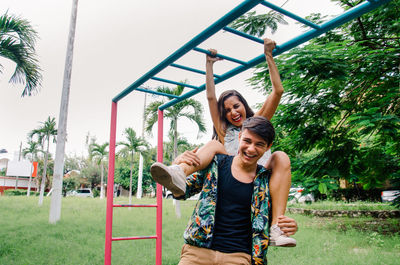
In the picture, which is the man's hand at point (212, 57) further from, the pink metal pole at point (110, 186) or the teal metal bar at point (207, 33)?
the pink metal pole at point (110, 186)

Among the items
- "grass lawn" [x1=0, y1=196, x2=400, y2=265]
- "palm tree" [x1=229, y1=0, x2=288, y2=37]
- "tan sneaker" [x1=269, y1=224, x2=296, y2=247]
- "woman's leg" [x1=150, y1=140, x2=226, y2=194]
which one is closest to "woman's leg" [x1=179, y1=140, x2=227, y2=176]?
"woman's leg" [x1=150, y1=140, x2=226, y2=194]

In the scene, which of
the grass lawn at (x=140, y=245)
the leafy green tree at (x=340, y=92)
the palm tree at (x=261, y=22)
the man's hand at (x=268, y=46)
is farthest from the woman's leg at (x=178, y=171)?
the palm tree at (x=261, y=22)

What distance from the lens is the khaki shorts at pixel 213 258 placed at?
4.14 ft

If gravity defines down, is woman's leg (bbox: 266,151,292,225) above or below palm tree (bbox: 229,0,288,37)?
below

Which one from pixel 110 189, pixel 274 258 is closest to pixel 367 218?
pixel 274 258

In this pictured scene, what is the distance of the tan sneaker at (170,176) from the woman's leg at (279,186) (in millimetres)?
397

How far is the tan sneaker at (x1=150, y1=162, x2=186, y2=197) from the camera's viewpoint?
1274mm

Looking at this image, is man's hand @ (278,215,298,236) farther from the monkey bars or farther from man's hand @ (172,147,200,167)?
the monkey bars

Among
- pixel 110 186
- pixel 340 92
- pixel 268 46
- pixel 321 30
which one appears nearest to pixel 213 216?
pixel 268 46

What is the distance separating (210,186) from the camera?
139cm

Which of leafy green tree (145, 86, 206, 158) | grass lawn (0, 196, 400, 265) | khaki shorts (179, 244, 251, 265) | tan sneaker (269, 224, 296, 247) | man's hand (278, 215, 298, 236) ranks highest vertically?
leafy green tree (145, 86, 206, 158)

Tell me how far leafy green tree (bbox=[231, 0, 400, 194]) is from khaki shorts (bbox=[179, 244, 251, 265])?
10.3 ft

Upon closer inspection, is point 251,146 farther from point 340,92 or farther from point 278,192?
point 340,92

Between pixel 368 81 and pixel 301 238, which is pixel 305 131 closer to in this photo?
pixel 368 81
